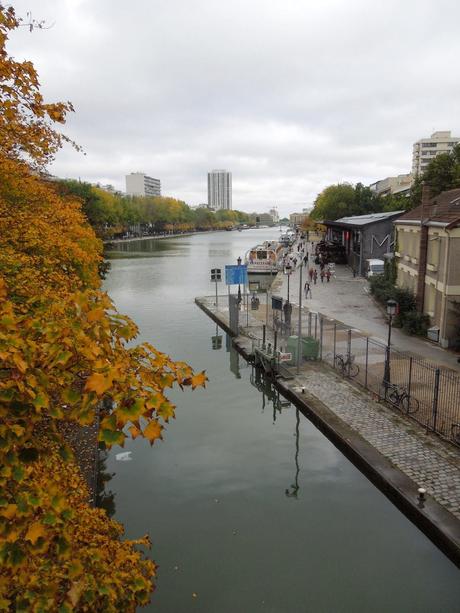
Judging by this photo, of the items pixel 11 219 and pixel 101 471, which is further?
pixel 101 471

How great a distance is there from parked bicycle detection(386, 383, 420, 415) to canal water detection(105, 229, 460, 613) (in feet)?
8.88

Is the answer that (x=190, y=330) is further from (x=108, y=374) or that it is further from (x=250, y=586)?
(x=108, y=374)

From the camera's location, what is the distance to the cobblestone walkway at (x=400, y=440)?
1162cm

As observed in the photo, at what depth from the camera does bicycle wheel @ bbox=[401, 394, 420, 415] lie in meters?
15.4

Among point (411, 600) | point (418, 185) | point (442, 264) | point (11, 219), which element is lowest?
point (411, 600)

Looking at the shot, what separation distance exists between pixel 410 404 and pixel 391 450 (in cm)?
322

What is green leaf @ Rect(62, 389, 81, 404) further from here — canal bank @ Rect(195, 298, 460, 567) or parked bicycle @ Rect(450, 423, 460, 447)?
parked bicycle @ Rect(450, 423, 460, 447)

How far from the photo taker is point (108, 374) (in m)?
3.71

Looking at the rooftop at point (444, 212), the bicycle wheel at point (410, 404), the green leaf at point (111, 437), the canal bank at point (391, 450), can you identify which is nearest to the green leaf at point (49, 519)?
the green leaf at point (111, 437)

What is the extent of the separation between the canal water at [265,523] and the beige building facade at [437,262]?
→ 9.47 metres

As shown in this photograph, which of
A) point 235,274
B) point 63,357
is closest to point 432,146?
point 235,274

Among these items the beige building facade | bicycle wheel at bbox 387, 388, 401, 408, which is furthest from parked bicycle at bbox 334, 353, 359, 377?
the beige building facade

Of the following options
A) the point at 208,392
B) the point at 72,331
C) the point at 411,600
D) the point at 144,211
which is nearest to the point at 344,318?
the point at 208,392

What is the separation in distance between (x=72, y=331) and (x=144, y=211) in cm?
16401
